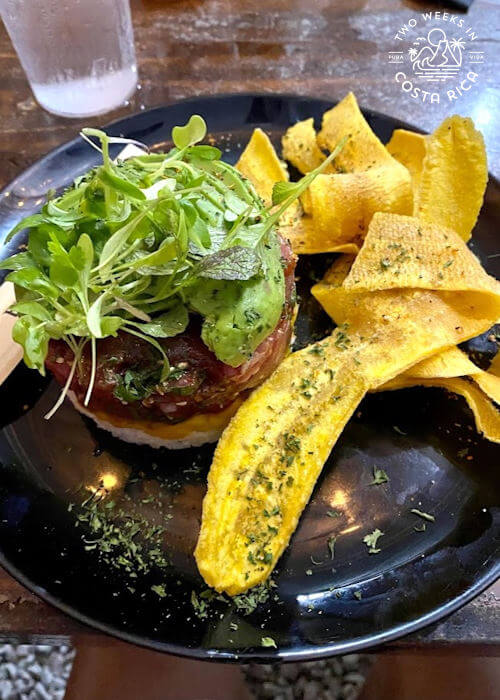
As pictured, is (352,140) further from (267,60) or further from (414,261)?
(267,60)

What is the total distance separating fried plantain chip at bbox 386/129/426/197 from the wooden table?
1.80 ft

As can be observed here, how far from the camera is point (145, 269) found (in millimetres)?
1154

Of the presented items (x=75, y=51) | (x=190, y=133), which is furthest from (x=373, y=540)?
(x=75, y=51)

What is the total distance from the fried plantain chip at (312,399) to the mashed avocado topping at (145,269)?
15 centimetres

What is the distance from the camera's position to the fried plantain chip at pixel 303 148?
5.86ft

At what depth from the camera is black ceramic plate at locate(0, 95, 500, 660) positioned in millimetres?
1107

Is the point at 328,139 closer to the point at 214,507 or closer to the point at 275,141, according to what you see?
the point at 275,141

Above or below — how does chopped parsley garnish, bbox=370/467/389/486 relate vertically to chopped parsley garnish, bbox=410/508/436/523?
above

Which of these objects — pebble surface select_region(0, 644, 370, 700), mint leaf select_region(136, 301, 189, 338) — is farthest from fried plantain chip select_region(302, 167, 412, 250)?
pebble surface select_region(0, 644, 370, 700)

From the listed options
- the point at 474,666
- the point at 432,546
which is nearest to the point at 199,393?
the point at 432,546

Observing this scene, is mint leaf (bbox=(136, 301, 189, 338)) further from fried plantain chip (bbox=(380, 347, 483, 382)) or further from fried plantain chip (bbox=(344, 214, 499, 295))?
fried plantain chip (bbox=(380, 347, 483, 382))

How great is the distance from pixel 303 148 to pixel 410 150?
0.30m

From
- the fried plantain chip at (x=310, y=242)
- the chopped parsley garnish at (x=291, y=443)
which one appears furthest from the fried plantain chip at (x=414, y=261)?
the chopped parsley garnish at (x=291, y=443)

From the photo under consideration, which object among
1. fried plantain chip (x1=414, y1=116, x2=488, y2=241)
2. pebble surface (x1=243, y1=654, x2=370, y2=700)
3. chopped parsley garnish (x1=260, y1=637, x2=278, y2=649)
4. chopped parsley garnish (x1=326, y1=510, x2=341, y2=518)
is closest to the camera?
chopped parsley garnish (x1=260, y1=637, x2=278, y2=649)
